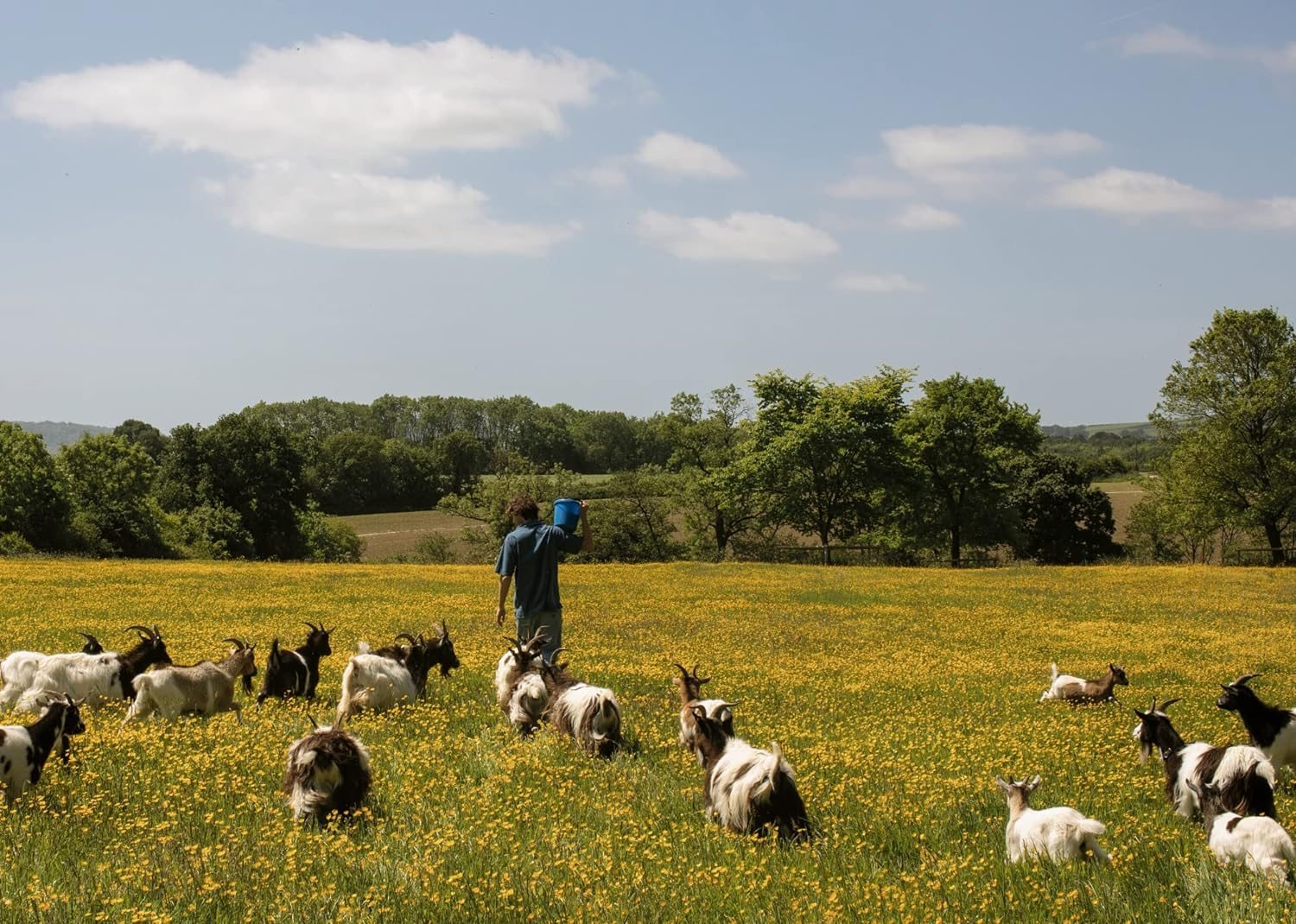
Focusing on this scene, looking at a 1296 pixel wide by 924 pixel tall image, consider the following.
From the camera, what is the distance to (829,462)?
68750 millimetres

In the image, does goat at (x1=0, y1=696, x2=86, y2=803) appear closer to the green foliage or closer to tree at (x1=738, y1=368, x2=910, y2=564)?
tree at (x1=738, y1=368, x2=910, y2=564)

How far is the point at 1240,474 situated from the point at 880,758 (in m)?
56.6

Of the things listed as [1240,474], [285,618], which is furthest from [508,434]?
[285,618]

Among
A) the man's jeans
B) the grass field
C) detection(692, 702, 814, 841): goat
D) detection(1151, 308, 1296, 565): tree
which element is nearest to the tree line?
detection(1151, 308, 1296, 565): tree

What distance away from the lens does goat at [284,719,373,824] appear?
794 centimetres

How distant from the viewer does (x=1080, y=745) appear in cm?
1166

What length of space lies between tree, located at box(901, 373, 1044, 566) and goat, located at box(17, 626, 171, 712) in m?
62.0

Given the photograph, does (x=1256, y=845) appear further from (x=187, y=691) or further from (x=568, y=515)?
(x=187, y=691)

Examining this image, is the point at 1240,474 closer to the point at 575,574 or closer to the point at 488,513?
the point at 575,574

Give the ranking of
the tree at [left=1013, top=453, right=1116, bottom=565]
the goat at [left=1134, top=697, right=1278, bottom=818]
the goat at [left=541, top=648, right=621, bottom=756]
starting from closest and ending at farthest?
the goat at [left=1134, top=697, right=1278, bottom=818]
the goat at [left=541, top=648, right=621, bottom=756]
the tree at [left=1013, top=453, right=1116, bottom=565]

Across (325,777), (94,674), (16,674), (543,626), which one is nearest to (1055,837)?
(325,777)

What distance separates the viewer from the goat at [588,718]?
34.2 feet

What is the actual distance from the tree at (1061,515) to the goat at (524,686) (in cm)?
7031

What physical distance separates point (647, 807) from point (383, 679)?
5267 mm
